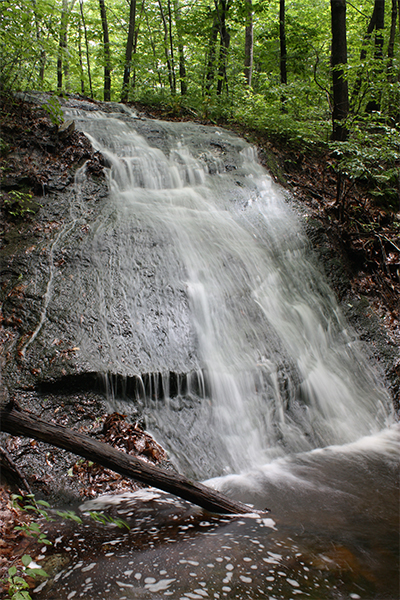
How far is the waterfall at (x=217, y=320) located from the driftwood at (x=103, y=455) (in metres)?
0.75

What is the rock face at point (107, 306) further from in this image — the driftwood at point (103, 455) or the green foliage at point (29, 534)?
the driftwood at point (103, 455)

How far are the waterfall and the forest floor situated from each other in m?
0.54

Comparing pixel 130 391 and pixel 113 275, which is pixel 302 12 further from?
pixel 130 391

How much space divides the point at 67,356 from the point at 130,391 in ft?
2.38

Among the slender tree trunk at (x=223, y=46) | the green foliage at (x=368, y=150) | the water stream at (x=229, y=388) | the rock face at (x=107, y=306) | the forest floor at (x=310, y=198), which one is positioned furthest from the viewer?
the slender tree trunk at (x=223, y=46)

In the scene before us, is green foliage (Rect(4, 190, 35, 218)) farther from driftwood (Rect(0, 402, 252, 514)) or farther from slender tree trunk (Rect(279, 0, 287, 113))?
slender tree trunk (Rect(279, 0, 287, 113))

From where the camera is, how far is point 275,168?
8070mm

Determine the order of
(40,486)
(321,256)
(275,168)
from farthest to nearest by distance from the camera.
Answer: (275,168) → (321,256) → (40,486)

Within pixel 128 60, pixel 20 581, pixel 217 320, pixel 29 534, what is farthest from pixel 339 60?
pixel 20 581

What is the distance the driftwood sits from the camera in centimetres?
267

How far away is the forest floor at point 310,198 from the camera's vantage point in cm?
588

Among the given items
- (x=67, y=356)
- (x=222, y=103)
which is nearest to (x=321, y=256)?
(x=67, y=356)

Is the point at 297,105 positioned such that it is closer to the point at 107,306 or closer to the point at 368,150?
the point at 368,150

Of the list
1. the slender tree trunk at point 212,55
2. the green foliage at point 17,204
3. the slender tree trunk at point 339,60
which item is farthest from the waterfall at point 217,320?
the slender tree trunk at point 212,55
